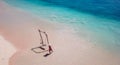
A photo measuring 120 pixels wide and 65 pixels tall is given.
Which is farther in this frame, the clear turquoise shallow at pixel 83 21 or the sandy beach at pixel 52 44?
the clear turquoise shallow at pixel 83 21

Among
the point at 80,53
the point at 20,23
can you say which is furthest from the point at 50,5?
the point at 80,53

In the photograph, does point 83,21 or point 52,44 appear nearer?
point 52,44

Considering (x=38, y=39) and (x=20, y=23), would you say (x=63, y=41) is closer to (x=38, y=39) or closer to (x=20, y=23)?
(x=38, y=39)

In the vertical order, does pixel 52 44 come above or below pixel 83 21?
below
